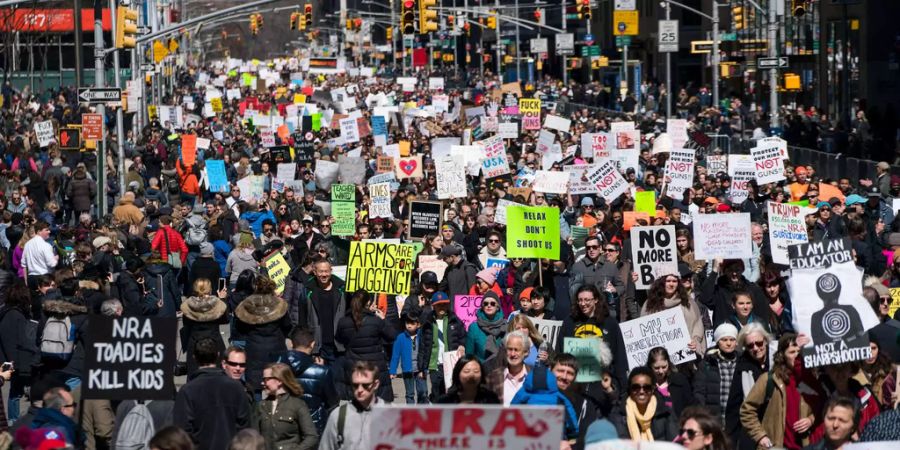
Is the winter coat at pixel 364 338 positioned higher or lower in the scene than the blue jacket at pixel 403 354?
higher

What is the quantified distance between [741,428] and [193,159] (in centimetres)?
2261

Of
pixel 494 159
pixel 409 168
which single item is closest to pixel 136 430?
pixel 494 159

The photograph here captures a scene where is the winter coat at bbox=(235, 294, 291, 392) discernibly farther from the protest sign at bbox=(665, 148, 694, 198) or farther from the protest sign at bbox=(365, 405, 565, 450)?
the protest sign at bbox=(665, 148, 694, 198)

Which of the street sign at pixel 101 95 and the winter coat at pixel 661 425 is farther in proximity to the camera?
the street sign at pixel 101 95

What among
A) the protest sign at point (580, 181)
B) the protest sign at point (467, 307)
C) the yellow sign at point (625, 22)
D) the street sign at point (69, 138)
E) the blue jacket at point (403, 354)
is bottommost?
the blue jacket at point (403, 354)

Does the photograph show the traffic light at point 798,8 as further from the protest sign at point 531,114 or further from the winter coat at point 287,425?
the winter coat at point 287,425

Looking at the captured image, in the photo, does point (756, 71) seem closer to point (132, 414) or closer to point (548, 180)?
point (548, 180)

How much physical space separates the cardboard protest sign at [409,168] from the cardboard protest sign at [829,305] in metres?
19.1

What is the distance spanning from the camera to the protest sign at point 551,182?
80.2ft

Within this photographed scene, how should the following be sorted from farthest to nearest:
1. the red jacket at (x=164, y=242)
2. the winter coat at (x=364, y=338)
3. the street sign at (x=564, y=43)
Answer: the street sign at (x=564, y=43) → the red jacket at (x=164, y=242) → the winter coat at (x=364, y=338)

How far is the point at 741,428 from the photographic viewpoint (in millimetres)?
10102

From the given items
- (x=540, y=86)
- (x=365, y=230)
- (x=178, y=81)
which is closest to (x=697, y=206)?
(x=365, y=230)

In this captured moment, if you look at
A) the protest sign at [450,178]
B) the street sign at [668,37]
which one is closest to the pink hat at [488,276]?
the protest sign at [450,178]

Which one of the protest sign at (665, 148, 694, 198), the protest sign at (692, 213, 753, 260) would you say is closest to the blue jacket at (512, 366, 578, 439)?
the protest sign at (692, 213, 753, 260)
